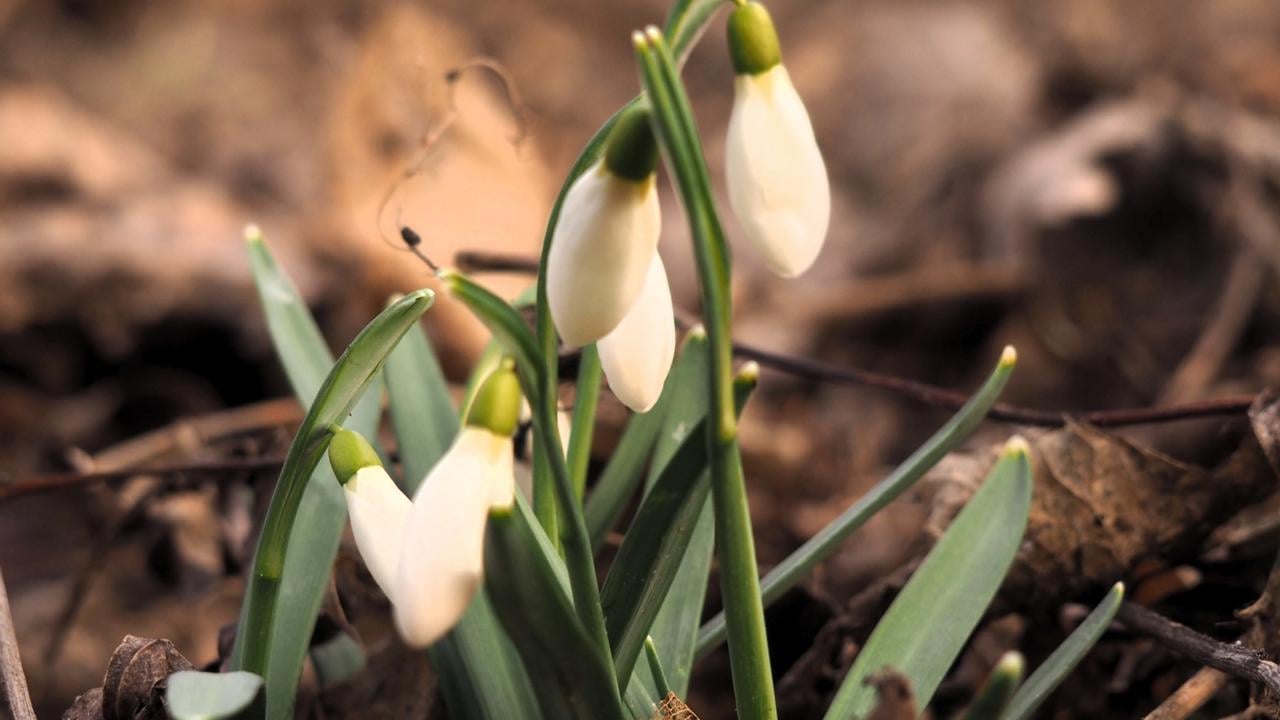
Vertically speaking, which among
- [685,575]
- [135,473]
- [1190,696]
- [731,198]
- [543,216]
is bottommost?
[1190,696]

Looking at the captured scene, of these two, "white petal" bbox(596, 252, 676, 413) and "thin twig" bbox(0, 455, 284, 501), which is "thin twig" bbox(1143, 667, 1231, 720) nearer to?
"white petal" bbox(596, 252, 676, 413)

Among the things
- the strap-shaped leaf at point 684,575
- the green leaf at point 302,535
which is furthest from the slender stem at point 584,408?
the green leaf at point 302,535

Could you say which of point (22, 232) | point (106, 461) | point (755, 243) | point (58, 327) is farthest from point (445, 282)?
point (22, 232)

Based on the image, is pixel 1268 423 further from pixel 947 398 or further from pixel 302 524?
pixel 302 524

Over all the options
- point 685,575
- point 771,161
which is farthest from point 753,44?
point 685,575

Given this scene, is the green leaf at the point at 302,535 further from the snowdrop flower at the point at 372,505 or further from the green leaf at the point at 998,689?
the green leaf at the point at 998,689
